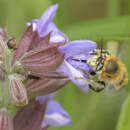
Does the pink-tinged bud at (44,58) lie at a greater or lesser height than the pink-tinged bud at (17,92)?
greater

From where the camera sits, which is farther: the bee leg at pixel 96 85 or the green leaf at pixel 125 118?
the green leaf at pixel 125 118

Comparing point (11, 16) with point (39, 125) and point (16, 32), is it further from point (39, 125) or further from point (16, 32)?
point (39, 125)

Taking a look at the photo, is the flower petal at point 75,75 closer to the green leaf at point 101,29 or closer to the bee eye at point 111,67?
the bee eye at point 111,67

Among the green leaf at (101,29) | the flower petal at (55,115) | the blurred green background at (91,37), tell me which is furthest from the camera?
the green leaf at (101,29)

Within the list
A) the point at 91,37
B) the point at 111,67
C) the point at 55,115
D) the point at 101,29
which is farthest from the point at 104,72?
the point at 101,29

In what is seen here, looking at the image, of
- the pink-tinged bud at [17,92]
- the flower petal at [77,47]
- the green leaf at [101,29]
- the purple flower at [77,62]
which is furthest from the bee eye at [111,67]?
the green leaf at [101,29]

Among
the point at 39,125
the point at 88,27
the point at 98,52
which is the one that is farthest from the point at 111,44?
the point at 39,125

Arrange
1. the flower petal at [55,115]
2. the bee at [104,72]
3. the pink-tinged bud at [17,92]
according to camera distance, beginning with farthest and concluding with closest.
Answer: the flower petal at [55,115] < the bee at [104,72] < the pink-tinged bud at [17,92]
